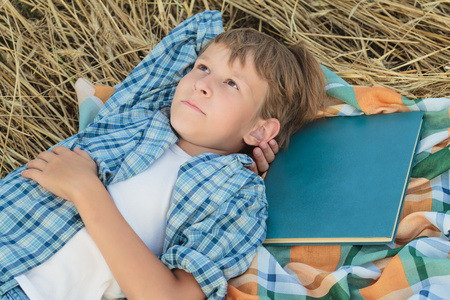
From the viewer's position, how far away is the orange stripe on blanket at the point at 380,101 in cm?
155

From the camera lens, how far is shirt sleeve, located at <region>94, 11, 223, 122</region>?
1593 mm

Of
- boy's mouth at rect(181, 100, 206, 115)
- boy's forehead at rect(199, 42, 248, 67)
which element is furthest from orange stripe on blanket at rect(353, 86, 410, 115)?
boy's mouth at rect(181, 100, 206, 115)

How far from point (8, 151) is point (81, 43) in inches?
19.9

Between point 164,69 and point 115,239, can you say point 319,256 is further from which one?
point 164,69

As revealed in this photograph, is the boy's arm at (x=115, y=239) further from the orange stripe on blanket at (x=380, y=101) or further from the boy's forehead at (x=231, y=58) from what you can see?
the orange stripe on blanket at (x=380, y=101)

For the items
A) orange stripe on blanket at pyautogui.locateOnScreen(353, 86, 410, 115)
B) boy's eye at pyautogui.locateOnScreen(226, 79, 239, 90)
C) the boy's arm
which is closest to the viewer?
the boy's arm

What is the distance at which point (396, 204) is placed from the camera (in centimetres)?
130

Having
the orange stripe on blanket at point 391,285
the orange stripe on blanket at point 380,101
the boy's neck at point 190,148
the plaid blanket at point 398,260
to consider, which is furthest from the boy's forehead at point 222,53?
the orange stripe on blanket at point 391,285

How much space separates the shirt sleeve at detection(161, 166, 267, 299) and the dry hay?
0.75 metres

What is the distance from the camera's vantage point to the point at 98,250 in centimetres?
125

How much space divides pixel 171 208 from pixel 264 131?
0.38 meters

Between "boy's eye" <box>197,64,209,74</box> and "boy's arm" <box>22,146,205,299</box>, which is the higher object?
"boy's eye" <box>197,64,209,74</box>

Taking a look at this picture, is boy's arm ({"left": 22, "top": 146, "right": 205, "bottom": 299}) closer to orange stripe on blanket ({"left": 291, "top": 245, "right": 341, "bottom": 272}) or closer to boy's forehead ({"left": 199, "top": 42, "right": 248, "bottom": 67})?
orange stripe on blanket ({"left": 291, "top": 245, "right": 341, "bottom": 272})

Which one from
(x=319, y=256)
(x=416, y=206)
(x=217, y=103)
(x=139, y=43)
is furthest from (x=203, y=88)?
(x=139, y=43)
